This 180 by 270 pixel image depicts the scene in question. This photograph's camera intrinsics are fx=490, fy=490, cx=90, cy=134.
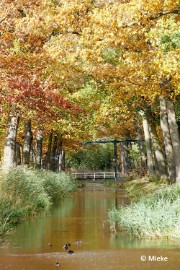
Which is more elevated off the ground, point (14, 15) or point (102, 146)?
point (102, 146)

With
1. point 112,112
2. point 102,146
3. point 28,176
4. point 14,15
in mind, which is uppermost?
point 102,146

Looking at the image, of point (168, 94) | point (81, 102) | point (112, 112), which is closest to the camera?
point (168, 94)

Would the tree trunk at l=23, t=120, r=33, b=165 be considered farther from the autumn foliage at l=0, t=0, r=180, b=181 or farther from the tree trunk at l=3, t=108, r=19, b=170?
the tree trunk at l=3, t=108, r=19, b=170

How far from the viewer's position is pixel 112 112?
29.2 metres

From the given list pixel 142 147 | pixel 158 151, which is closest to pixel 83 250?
pixel 158 151

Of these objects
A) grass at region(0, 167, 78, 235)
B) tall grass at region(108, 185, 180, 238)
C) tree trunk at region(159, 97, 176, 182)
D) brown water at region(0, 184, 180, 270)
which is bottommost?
brown water at region(0, 184, 180, 270)

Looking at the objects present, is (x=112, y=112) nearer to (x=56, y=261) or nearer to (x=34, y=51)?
(x=34, y=51)

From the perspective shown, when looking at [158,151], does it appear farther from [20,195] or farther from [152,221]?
[152,221]

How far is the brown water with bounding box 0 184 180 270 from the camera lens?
9438mm

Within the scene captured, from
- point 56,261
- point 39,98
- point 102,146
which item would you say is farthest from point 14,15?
point 102,146

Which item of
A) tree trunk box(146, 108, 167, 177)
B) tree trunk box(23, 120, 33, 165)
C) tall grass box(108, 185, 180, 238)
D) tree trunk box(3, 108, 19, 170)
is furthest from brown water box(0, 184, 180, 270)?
tree trunk box(23, 120, 33, 165)

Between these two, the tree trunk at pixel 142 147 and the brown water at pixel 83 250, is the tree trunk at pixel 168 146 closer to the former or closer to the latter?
the brown water at pixel 83 250

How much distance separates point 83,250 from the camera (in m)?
11.2

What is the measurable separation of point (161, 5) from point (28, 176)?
375 inches
